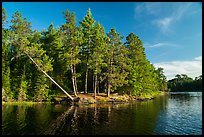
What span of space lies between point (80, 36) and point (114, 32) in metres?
8.83

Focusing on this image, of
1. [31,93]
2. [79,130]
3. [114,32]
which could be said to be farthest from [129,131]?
[114,32]

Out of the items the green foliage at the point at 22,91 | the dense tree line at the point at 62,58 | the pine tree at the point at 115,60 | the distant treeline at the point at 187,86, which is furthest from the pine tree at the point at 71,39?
the distant treeline at the point at 187,86

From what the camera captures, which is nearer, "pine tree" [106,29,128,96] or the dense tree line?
the dense tree line

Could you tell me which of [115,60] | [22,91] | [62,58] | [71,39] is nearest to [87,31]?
[71,39]

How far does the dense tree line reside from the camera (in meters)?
40.7

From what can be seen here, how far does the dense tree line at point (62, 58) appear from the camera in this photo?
40.7 meters

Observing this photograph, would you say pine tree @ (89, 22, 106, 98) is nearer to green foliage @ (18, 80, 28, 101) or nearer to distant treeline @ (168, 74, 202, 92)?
green foliage @ (18, 80, 28, 101)

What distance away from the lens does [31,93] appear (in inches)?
1781

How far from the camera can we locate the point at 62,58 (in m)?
46.1

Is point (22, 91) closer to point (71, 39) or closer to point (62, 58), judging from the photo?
point (62, 58)

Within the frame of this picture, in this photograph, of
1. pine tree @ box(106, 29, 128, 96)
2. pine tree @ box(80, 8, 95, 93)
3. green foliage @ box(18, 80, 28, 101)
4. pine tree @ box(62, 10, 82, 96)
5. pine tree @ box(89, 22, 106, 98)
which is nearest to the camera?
green foliage @ box(18, 80, 28, 101)

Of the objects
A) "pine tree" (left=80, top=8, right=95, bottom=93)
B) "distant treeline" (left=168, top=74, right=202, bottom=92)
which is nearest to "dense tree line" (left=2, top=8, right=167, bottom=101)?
"pine tree" (left=80, top=8, right=95, bottom=93)

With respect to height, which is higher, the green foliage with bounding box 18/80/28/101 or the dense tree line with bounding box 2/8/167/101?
the dense tree line with bounding box 2/8/167/101

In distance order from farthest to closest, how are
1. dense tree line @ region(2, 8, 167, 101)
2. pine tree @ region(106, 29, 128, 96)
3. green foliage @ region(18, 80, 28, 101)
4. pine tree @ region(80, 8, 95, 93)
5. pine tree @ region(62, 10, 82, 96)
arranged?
pine tree @ region(106, 29, 128, 96)
pine tree @ region(80, 8, 95, 93)
pine tree @ region(62, 10, 82, 96)
green foliage @ region(18, 80, 28, 101)
dense tree line @ region(2, 8, 167, 101)
